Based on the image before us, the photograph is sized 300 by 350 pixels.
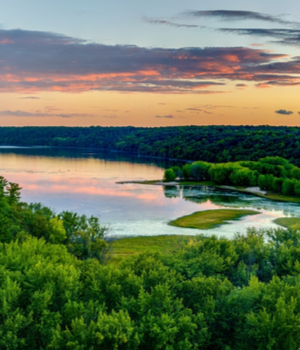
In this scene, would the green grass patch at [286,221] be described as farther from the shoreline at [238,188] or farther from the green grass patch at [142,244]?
the shoreline at [238,188]

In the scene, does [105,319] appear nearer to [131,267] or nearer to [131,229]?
[131,267]

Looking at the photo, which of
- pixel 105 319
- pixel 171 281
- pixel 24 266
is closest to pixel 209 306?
pixel 171 281

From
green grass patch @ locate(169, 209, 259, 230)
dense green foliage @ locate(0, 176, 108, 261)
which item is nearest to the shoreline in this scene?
green grass patch @ locate(169, 209, 259, 230)

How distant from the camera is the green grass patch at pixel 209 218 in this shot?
6831 centimetres

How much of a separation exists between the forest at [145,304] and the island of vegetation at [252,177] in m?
70.1

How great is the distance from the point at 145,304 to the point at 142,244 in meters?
31.4

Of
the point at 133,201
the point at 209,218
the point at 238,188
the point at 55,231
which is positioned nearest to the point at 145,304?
the point at 55,231

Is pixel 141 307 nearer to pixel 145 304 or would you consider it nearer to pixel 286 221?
pixel 145 304

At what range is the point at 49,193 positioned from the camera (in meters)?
96.1

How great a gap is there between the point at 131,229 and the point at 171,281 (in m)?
37.4

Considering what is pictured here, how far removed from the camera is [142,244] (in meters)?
54.8

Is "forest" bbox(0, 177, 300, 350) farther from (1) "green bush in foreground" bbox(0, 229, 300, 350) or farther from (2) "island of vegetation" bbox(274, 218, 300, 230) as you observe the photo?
(2) "island of vegetation" bbox(274, 218, 300, 230)

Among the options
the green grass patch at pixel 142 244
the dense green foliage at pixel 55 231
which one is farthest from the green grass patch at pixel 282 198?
the dense green foliage at pixel 55 231

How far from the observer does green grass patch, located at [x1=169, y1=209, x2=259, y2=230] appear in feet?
224
